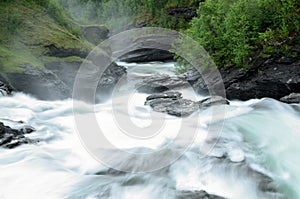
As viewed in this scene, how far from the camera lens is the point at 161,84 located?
1585cm

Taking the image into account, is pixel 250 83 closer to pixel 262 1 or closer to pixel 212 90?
pixel 212 90

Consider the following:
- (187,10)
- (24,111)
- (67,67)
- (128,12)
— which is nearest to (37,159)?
(24,111)

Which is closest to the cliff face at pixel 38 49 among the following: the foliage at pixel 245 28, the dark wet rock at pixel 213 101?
the dark wet rock at pixel 213 101

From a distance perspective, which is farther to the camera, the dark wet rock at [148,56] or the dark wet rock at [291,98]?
the dark wet rock at [148,56]

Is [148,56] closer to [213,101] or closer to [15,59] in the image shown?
[15,59]

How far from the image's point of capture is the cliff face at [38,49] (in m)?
13.1

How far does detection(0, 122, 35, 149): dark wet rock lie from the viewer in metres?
Answer: 8.46

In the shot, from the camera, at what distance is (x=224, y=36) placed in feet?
47.2

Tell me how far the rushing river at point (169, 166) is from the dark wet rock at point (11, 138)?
0.59 ft

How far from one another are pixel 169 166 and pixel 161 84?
8.13 meters

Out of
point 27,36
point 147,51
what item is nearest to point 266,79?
point 27,36

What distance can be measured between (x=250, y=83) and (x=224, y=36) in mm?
2591

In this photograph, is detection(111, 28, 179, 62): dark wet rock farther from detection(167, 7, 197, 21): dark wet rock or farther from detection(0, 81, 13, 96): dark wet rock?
detection(0, 81, 13, 96): dark wet rock

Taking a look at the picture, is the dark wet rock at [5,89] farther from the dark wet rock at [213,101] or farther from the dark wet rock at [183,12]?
the dark wet rock at [183,12]
